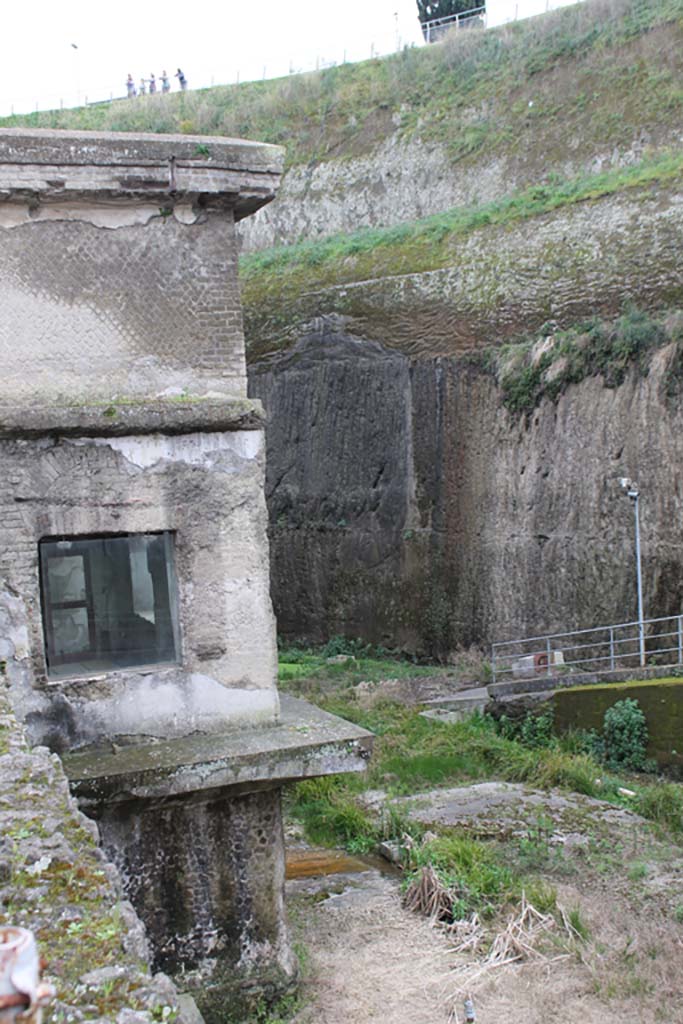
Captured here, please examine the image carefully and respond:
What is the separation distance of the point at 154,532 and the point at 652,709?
9.09 meters

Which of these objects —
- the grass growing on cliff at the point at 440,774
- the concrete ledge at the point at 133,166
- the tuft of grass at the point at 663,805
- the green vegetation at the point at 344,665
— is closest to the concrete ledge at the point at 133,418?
the concrete ledge at the point at 133,166

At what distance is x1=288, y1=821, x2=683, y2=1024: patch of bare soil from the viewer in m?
7.23

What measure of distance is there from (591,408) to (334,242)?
39.5 feet

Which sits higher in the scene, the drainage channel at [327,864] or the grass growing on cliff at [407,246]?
the grass growing on cliff at [407,246]

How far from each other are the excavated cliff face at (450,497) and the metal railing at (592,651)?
355mm

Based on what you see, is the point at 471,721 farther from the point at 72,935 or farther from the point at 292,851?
the point at 72,935

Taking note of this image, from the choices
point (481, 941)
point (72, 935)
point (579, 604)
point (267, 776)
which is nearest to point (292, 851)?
point (481, 941)

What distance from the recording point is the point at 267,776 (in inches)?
289

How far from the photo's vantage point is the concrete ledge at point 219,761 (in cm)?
689

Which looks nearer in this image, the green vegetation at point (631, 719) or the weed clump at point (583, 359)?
the green vegetation at point (631, 719)

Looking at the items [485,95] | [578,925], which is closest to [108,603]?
[578,925]

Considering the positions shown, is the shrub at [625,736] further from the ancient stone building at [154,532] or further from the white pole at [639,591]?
the ancient stone building at [154,532]

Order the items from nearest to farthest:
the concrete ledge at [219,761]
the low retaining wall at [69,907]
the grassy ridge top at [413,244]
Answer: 1. the low retaining wall at [69,907]
2. the concrete ledge at [219,761]
3. the grassy ridge top at [413,244]

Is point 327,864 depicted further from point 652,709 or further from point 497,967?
point 652,709
